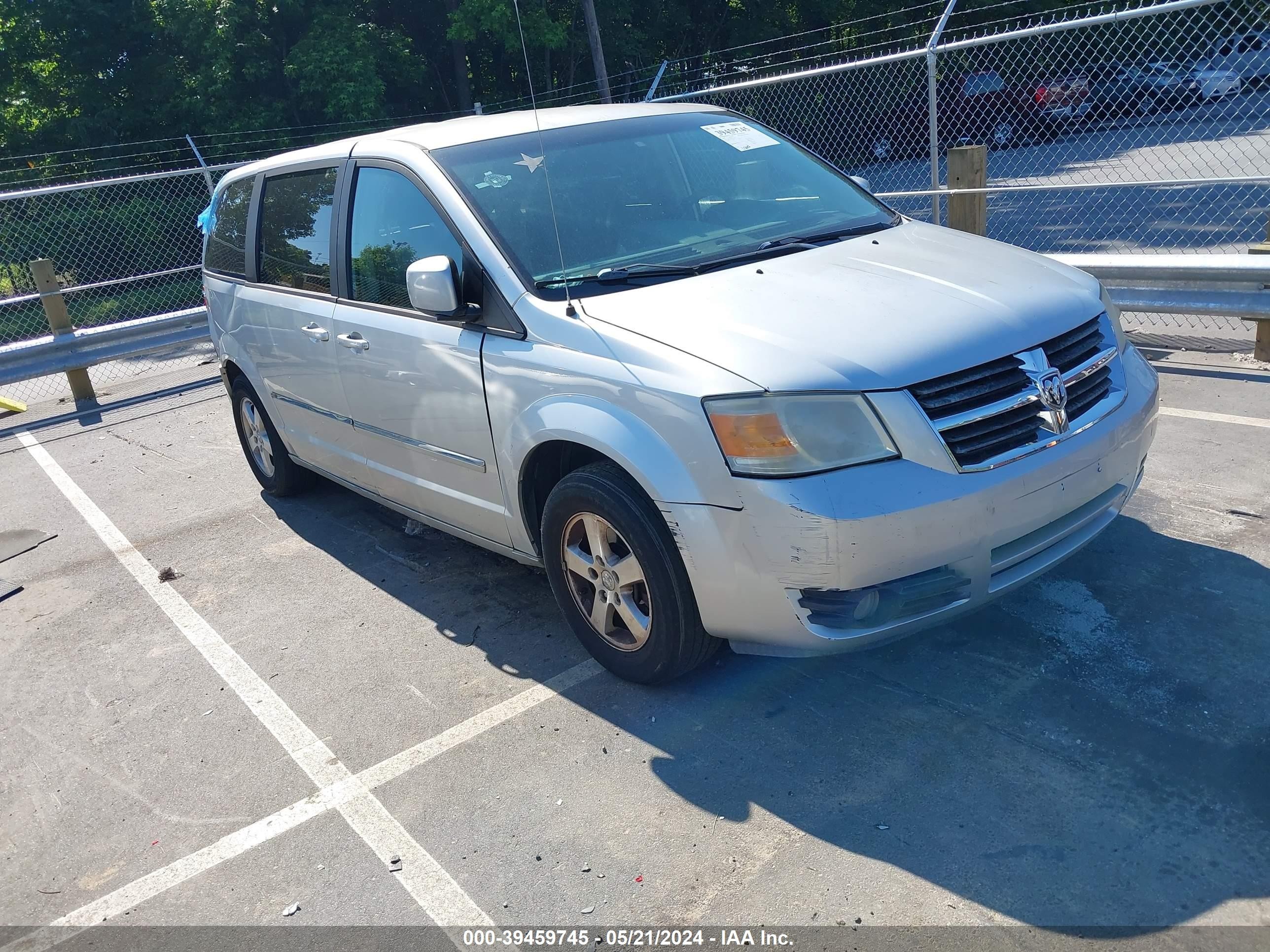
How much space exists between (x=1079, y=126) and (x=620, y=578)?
1803 cm

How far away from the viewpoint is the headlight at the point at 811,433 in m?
3.10

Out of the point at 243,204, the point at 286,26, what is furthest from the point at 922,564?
Answer: the point at 286,26

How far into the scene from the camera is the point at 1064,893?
103 inches

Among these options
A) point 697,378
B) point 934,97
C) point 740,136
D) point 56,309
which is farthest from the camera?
point 56,309

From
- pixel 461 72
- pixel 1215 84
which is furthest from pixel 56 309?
pixel 461 72

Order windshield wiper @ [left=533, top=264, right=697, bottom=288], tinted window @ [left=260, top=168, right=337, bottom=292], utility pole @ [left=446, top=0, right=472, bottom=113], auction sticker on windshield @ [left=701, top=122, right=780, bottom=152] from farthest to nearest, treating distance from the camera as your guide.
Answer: utility pole @ [left=446, top=0, right=472, bottom=113] < tinted window @ [left=260, top=168, right=337, bottom=292] < auction sticker on windshield @ [left=701, top=122, right=780, bottom=152] < windshield wiper @ [left=533, top=264, right=697, bottom=288]

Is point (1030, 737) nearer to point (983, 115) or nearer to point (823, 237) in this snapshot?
point (823, 237)

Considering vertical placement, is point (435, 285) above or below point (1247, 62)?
above

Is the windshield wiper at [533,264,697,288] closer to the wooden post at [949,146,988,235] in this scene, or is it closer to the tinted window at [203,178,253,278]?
the tinted window at [203,178,253,278]

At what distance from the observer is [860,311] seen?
11.2 feet

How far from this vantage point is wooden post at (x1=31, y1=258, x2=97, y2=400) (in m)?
10.0

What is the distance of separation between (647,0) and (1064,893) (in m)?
27.3

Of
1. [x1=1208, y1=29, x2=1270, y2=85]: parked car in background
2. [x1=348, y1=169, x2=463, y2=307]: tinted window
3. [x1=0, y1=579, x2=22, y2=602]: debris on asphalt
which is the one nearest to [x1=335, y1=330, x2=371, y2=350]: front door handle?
[x1=348, y1=169, x2=463, y2=307]: tinted window

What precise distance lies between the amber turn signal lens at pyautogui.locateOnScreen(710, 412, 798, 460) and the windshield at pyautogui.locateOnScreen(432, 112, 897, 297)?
894 millimetres
